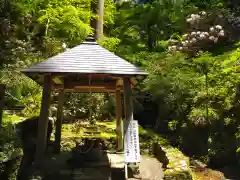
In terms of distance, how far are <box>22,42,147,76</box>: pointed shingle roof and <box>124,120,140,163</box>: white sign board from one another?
1121 millimetres

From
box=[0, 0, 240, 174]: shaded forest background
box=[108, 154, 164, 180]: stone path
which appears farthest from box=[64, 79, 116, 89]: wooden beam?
box=[108, 154, 164, 180]: stone path

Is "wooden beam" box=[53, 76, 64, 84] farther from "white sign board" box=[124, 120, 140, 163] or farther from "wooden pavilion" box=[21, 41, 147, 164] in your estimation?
"white sign board" box=[124, 120, 140, 163]

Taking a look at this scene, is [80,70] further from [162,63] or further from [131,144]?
[162,63]

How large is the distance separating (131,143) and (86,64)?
1934 mm

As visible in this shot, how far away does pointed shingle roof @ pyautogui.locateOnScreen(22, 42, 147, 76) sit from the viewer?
16.8 ft

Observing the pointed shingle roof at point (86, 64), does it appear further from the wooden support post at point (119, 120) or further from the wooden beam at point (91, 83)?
the wooden support post at point (119, 120)

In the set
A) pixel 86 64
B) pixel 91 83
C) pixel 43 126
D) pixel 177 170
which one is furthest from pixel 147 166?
pixel 86 64

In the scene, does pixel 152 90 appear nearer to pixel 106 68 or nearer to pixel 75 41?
pixel 75 41

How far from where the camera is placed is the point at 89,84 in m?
6.24

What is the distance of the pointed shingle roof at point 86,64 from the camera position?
5121mm

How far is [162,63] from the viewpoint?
1132 cm

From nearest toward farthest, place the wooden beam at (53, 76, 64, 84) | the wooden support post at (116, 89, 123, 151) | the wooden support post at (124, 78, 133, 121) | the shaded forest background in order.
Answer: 1. the wooden support post at (124, 78, 133, 121)
2. the wooden beam at (53, 76, 64, 84)
3. the wooden support post at (116, 89, 123, 151)
4. the shaded forest background

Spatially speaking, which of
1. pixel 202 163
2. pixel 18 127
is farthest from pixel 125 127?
pixel 202 163

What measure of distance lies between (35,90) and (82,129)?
8.09 feet
